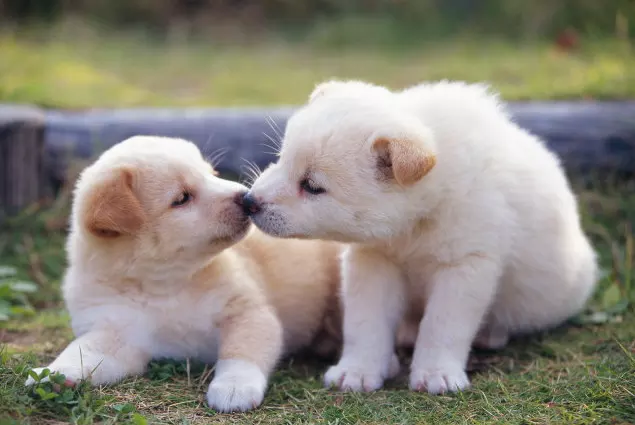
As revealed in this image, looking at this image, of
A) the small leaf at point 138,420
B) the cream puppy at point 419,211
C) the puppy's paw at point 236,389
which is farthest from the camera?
the cream puppy at point 419,211

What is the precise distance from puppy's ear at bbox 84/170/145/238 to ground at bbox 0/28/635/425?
76 cm

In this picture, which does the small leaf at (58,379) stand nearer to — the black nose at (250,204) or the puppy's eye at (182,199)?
the puppy's eye at (182,199)

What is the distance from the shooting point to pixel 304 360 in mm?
5020

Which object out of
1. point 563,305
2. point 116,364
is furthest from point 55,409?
point 563,305

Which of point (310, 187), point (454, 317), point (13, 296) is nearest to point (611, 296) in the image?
point (454, 317)

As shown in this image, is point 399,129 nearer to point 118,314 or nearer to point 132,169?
point 132,169

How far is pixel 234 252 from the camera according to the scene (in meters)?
4.72

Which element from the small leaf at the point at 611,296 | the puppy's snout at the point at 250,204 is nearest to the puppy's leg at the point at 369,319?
the puppy's snout at the point at 250,204

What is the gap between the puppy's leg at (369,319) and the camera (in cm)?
429

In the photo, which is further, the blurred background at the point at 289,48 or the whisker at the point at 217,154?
the blurred background at the point at 289,48

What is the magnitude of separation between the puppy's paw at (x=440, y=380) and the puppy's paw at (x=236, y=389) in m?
0.77

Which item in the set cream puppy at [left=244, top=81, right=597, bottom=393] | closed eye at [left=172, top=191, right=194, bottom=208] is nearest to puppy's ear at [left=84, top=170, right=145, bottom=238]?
closed eye at [left=172, top=191, right=194, bottom=208]

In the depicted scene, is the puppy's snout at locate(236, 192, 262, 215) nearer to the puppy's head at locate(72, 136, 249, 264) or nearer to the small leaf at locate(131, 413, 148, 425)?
the puppy's head at locate(72, 136, 249, 264)

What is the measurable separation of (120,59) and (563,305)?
7.81 metres
